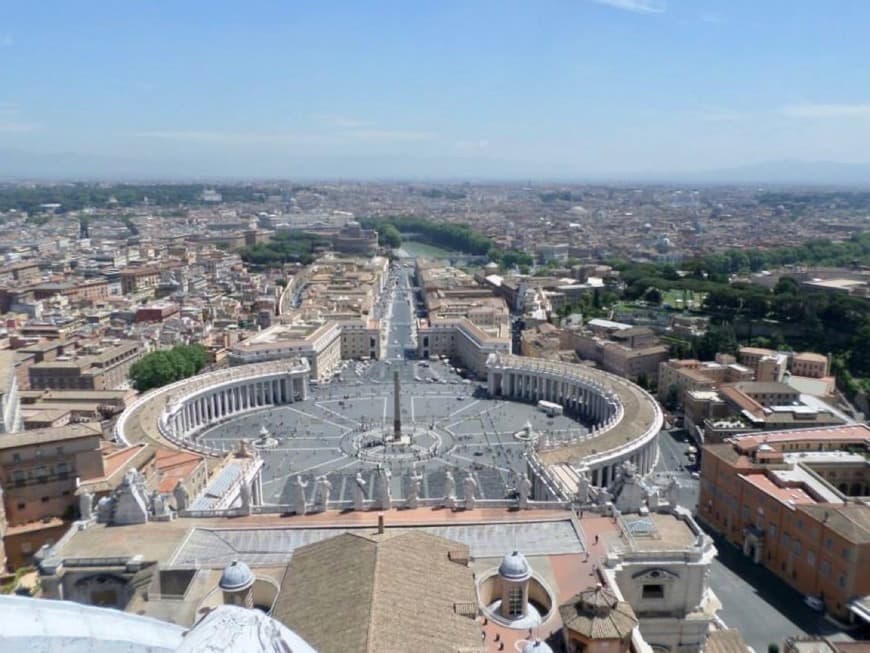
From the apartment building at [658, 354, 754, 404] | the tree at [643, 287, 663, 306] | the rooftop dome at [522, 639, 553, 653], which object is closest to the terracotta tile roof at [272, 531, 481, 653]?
the rooftop dome at [522, 639, 553, 653]

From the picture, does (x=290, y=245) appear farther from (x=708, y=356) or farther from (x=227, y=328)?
(x=708, y=356)

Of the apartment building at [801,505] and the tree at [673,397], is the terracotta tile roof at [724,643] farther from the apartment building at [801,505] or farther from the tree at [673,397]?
the tree at [673,397]

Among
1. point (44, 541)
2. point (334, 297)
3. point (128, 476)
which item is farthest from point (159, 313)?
point (128, 476)

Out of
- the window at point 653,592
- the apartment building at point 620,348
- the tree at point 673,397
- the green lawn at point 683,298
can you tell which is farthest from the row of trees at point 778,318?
the window at point 653,592

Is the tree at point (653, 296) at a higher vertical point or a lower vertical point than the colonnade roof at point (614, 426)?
higher

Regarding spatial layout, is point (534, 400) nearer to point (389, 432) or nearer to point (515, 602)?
point (389, 432)
